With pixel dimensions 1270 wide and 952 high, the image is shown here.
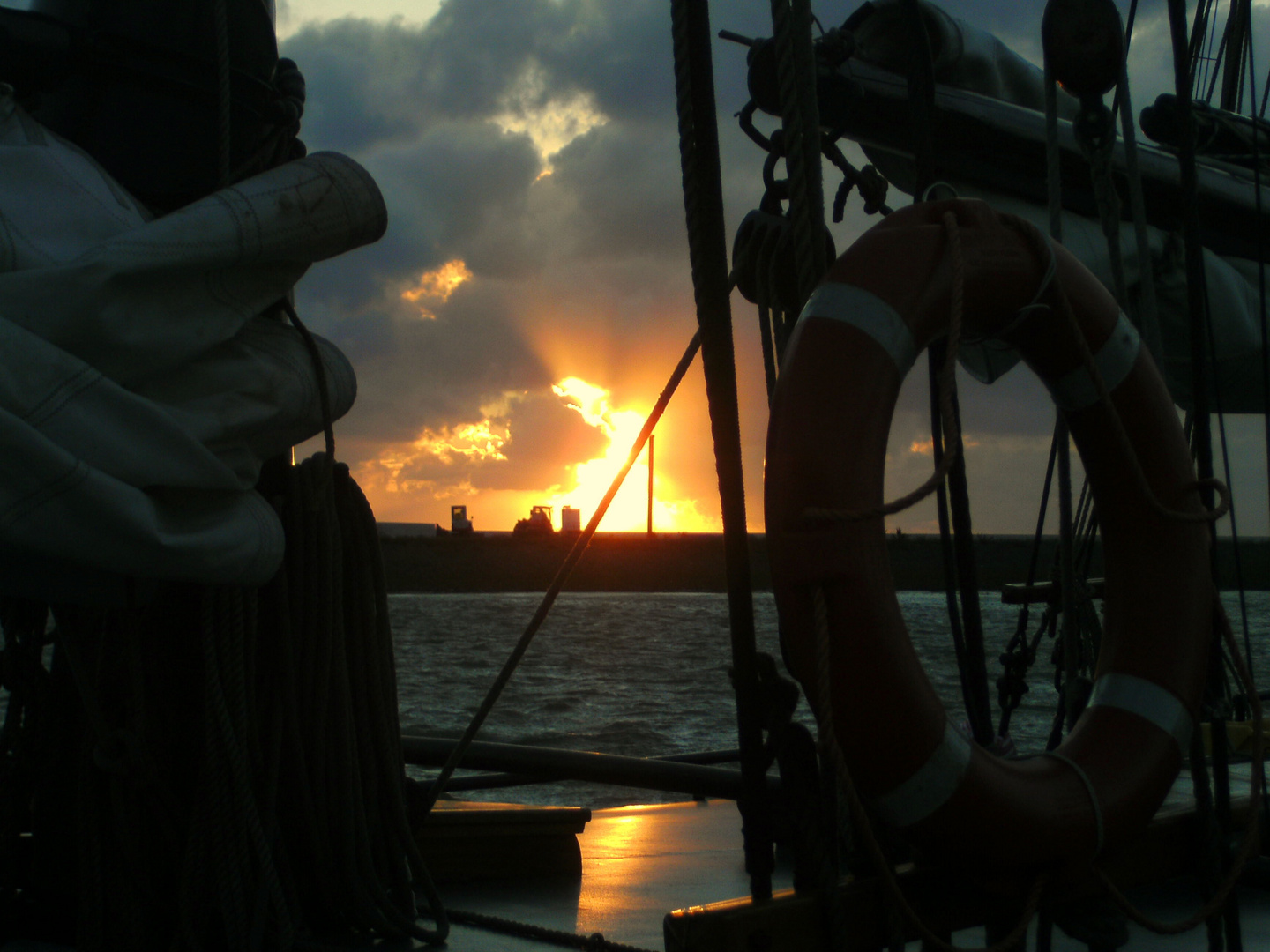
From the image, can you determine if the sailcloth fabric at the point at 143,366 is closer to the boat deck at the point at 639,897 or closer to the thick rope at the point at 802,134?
the thick rope at the point at 802,134

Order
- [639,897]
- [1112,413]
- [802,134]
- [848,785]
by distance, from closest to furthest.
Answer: [848,785] → [802,134] → [1112,413] → [639,897]

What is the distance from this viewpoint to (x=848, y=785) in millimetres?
1094

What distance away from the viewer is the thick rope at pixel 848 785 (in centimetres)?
109

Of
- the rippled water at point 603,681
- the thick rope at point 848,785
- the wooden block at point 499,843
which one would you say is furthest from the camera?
the rippled water at point 603,681

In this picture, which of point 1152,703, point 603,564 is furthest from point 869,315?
point 603,564

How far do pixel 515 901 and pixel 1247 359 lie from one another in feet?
9.20

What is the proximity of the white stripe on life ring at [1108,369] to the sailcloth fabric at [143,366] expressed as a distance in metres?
1.03

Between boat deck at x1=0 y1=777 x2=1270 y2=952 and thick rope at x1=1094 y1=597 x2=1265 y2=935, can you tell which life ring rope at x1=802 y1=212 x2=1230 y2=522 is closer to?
thick rope at x1=1094 y1=597 x2=1265 y2=935

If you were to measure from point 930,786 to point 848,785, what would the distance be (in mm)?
126

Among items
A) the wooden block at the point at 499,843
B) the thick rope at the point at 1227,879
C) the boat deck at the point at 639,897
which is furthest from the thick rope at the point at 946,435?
the wooden block at the point at 499,843

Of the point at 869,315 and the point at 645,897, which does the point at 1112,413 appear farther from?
the point at 645,897

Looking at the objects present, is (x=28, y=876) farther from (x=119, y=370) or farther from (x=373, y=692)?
(x=119, y=370)

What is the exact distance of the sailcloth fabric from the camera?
1.10 m

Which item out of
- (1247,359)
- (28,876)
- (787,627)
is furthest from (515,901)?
(1247,359)
